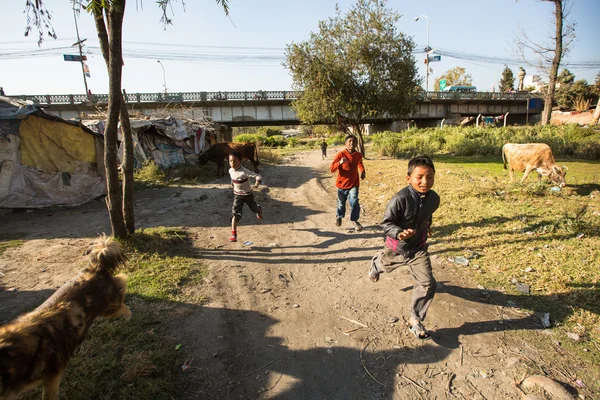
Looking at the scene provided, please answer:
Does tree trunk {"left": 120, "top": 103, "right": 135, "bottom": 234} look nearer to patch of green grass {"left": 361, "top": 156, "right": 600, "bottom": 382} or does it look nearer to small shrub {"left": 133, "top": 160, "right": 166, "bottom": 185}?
patch of green grass {"left": 361, "top": 156, "right": 600, "bottom": 382}

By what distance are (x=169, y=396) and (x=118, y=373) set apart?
1.85 feet

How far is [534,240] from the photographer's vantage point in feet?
16.8

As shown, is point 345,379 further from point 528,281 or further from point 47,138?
point 47,138

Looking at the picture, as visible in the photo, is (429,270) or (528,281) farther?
(528,281)

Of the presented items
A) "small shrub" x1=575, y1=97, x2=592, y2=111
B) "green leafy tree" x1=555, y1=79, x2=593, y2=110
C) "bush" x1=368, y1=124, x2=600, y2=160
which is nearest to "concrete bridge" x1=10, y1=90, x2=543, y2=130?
"bush" x1=368, y1=124, x2=600, y2=160

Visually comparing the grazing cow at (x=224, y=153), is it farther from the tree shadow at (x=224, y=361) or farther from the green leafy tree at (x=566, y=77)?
the green leafy tree at (x=566, y=77)

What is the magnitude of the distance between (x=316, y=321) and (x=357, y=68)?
16366mm

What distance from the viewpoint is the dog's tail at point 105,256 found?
115 inches

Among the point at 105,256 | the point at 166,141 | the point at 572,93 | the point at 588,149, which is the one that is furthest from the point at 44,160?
the point at 572,93

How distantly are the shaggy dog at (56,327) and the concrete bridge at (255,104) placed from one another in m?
20.5

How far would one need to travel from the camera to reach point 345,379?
2.60 meters

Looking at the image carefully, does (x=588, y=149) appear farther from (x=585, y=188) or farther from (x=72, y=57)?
(x=72, y=57)

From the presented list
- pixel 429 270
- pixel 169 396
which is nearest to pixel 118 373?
pixel 169 396

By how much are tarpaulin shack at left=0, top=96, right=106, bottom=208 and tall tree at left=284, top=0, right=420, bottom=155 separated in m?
11.4
